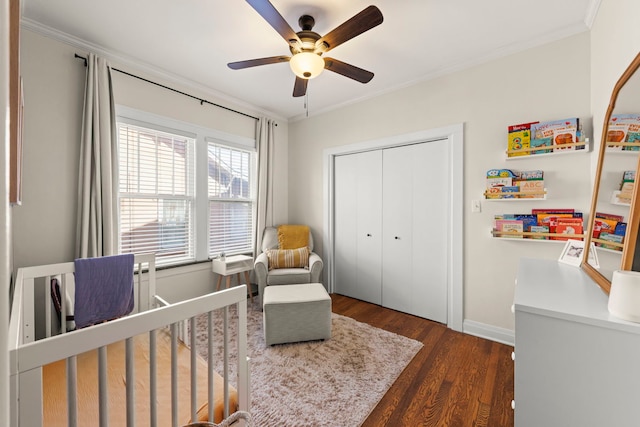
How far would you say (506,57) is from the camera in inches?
89.2

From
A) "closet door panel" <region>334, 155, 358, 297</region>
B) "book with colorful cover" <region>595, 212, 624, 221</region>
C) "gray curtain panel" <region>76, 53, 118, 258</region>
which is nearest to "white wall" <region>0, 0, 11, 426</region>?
"book with colorful cover" <region>595, 212, 624, 221</region>

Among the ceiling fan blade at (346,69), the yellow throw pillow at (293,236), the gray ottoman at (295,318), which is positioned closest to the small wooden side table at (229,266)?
the yellow throw pillow at (293,236)

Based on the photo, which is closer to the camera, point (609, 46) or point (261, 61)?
point (609, 46)

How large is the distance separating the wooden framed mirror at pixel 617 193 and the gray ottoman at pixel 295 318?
5.63 feet

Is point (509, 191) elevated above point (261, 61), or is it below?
below

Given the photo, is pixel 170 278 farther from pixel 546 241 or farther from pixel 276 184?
pixel 546 241

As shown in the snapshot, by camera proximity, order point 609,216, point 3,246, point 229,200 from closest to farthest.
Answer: point 3,246 → point 609,216 → point 229,200

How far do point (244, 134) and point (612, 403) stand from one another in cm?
358

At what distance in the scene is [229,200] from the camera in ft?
11.0

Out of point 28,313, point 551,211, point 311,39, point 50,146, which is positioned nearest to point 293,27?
point 311,39

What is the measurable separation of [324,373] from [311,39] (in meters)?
2.32

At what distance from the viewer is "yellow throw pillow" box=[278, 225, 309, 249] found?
3.53 m

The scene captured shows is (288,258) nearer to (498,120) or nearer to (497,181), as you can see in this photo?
(497,181)

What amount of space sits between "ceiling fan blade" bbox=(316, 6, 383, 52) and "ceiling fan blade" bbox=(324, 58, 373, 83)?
0.50 feet
